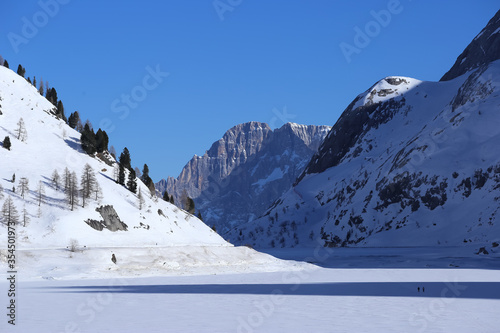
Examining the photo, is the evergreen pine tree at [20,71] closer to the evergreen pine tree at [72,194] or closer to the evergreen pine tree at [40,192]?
the evergreen pine tree at [40,192]

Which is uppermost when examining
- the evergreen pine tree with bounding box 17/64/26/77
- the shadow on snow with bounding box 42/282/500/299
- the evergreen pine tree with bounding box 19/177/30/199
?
the evergreen pine tree with bounding box 17/64/26/77

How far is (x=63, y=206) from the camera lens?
9206 cm

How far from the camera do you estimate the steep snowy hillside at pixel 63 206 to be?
269 ft

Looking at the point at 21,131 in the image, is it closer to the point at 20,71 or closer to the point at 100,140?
the point at 100,140

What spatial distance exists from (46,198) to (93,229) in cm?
1162

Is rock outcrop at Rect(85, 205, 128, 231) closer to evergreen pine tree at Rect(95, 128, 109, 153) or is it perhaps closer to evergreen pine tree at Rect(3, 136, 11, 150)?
evergreen pine tree at Rect(3, 136, 11, 150)

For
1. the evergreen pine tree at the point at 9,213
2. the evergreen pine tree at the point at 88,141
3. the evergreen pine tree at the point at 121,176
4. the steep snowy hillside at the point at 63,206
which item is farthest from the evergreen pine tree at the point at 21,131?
the evergreen pine tree at the point at 9,213

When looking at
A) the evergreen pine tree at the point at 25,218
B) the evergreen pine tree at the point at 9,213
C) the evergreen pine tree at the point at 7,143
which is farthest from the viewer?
the evergreen pine tree at the point at 7,143

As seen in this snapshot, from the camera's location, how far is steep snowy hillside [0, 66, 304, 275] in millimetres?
81875

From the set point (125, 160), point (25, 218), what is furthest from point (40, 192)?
point (125, 160)

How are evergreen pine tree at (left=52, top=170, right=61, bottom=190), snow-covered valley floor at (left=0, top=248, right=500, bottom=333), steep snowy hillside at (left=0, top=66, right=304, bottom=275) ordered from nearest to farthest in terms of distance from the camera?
1. snow-covered valley floor at (left=0, top=248, right=500, bottom=333)
2. steep snowy hillside at (left=0, top=66, right=304, bottom=275)
3. evergreen pine tree at (left=52, top=170, right=61, bottom=190)

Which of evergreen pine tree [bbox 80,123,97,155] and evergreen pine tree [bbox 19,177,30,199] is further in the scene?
evergreen pine tree [bbox 80,123,97,155]

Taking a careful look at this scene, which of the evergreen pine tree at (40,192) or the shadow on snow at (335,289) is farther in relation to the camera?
the evergreen pine tree at (40,192)

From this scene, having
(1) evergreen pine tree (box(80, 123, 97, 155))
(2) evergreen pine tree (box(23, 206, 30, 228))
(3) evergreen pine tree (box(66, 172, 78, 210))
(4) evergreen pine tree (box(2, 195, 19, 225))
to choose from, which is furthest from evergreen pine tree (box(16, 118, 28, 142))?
(4) evergreen pine tree (box(2, 195, 19, 225))
